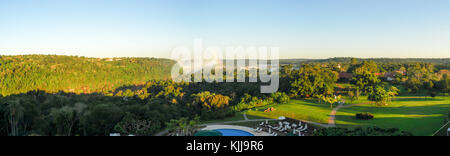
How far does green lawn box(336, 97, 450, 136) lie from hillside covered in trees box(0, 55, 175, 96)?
107 metres

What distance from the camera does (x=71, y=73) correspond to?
11025 centimetres

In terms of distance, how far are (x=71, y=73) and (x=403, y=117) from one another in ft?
418

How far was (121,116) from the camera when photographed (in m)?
24.5

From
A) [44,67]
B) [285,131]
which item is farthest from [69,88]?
[285,131]

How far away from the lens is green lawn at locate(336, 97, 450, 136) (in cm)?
2192

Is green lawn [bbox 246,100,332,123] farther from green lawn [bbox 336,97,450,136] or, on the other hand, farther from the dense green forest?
the dense green forest

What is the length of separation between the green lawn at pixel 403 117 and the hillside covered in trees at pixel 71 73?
10711 centimetres

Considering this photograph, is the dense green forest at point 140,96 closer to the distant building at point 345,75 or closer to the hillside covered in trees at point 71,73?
the hillside covered in trees at point 71,73

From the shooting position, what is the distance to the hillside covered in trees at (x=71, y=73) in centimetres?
9082

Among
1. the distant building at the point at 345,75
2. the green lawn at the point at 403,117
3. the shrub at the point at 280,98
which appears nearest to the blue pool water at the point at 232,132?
the green lawn at the point at 403,117

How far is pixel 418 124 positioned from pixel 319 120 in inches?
359
